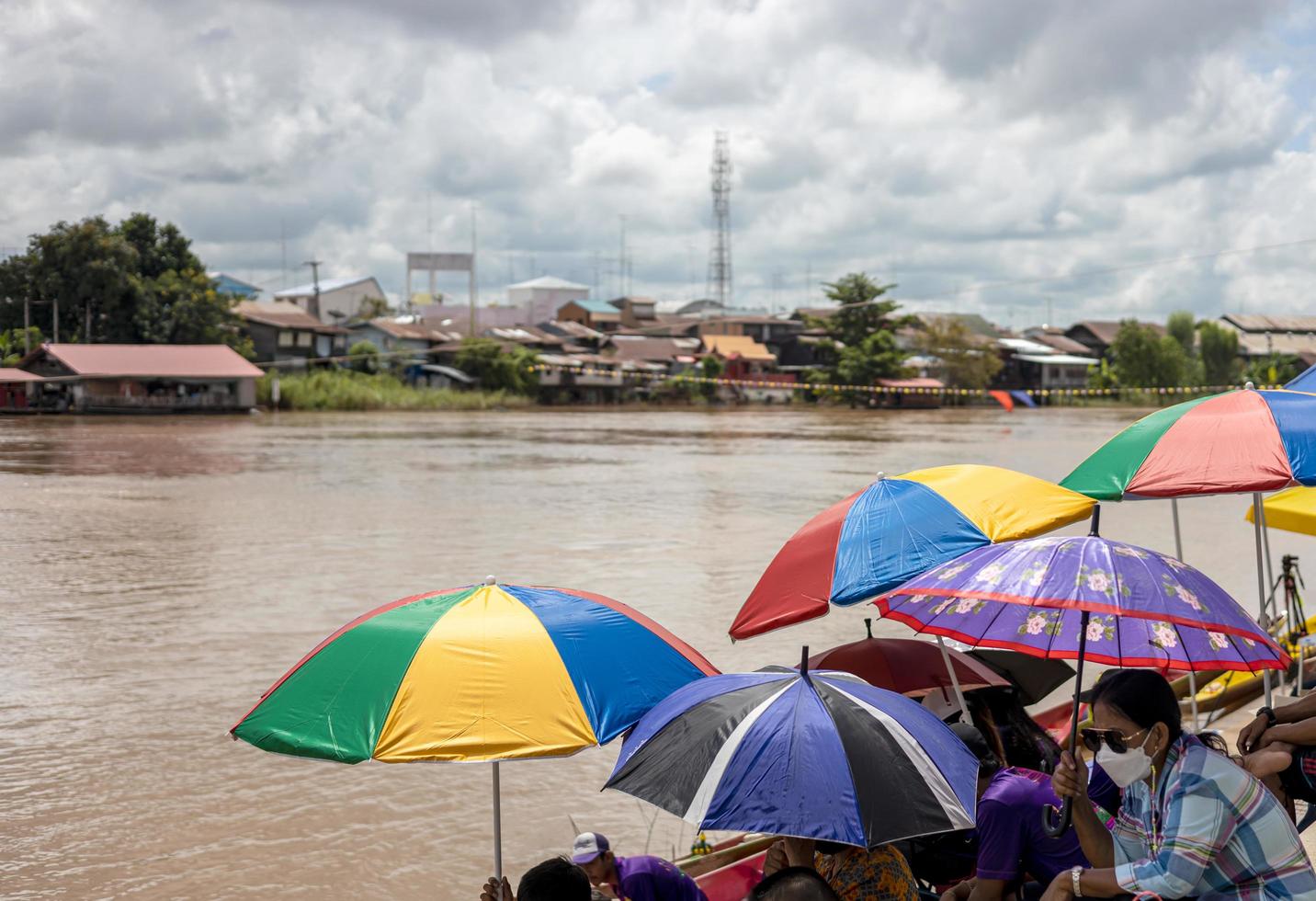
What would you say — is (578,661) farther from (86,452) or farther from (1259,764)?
(86,452)

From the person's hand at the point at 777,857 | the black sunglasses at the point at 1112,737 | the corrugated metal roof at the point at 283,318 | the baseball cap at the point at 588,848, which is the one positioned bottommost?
the person's hand at the point at 777,857

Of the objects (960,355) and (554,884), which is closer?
(554,884)

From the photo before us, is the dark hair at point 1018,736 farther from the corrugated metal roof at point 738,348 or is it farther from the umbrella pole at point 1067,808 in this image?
the corrugated metal roof at point 738,348

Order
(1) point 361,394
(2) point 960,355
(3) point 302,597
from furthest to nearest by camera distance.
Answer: (2) point 960,355, (1) point 361,394, (3) point 302,597

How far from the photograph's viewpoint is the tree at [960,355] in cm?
7419

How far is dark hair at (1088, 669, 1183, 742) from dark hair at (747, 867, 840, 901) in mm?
947

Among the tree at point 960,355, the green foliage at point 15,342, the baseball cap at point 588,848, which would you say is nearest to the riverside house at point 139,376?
the green foliage at point 15,342

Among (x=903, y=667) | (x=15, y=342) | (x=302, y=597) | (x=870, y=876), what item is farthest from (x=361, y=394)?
(x=870, y=876)

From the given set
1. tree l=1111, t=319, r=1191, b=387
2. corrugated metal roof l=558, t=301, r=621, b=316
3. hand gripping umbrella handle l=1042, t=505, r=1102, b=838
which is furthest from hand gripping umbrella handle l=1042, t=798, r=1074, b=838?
corrugated metal roof l=558, t=301, r=621, b=316

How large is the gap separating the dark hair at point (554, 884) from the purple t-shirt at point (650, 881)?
0.65 meters

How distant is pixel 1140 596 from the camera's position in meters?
3.54

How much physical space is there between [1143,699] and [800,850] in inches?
41.7

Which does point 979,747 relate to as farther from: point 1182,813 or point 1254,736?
point 1182,813

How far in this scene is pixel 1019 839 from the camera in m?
3.65
